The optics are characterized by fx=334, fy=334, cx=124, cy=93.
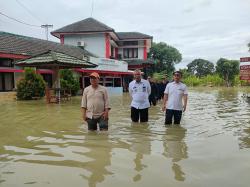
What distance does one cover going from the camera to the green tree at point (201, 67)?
334 ft

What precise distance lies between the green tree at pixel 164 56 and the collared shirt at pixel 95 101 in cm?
5313

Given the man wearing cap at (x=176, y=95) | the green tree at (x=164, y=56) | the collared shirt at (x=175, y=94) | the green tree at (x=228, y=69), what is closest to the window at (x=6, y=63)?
the man wearing cap at (x=176, y=95)

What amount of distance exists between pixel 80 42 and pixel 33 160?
33.1 m

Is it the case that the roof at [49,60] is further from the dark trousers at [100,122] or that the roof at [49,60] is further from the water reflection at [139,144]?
the dark trousers at [100,122]

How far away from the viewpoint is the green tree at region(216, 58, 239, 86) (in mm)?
67562

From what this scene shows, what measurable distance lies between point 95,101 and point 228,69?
213 feet

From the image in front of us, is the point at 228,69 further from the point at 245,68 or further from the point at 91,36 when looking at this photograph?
the point at 245,68

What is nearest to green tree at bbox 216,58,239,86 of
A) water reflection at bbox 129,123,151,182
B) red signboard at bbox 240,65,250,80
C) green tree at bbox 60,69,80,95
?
red signboard at bbox 240,65,250,80

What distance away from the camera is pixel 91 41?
3831 cm

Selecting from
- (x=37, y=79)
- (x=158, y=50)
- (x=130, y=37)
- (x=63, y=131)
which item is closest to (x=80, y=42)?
(x=130, y=37)

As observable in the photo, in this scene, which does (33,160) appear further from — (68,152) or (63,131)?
(63,131)

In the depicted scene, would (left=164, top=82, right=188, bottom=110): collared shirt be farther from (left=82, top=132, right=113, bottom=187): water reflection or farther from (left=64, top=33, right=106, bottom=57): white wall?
(left=64, top=33, right=106, bottom=57): white wall

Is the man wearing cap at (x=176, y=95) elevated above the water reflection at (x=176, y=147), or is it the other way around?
the man wearing cap at (x=176, y=95)

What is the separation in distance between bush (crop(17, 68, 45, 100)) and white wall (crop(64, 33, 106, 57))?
1735 centimetres
